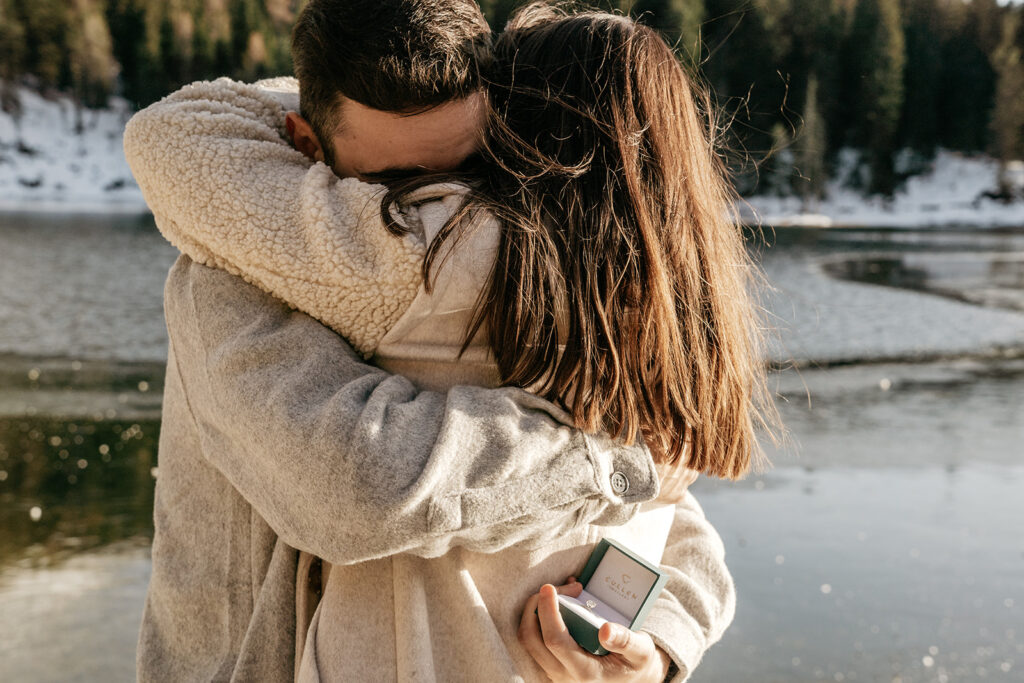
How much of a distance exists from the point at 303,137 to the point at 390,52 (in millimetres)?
228

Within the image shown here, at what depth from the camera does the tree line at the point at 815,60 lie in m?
40.5

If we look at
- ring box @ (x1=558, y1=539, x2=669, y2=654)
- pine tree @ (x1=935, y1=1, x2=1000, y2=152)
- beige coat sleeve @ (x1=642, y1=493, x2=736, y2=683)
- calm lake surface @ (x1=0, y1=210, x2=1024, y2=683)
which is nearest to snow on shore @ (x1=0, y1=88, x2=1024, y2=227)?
pine tree @ (x1=935, y1=1, x2=1000, y2=152)

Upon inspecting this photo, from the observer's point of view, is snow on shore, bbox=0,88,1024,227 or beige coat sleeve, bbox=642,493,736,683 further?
snow on shore, bbox=0,88,1024,227

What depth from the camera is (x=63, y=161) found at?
41.6m

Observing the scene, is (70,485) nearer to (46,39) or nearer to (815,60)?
(815,60)

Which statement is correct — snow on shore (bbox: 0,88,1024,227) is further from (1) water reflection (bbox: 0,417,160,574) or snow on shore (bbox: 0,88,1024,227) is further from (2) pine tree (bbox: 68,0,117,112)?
(1) water reflection (bbox: 0,417,160,574)

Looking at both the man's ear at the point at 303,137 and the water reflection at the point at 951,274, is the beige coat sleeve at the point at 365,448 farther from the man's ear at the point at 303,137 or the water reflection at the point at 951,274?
the water reflection at the point at 951,274

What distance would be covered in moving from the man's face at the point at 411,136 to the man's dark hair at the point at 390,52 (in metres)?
0.01

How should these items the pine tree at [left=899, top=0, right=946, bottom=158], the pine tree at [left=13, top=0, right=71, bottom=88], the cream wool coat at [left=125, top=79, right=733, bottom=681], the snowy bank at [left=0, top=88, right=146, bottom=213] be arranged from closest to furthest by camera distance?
the cream wool coat at [left=125, top=79, right=733, bottom=681], the snowy bank at [left=0, top=88, right=146, bottom=213], the pine tree at [left=899, top=0, right=946, bottom=158], the pine tree at [left=13, top=0, right=71, bottom=88]

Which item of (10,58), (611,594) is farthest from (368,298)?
(10,58)

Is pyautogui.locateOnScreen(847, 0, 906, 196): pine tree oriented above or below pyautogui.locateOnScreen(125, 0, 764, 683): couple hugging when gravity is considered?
below

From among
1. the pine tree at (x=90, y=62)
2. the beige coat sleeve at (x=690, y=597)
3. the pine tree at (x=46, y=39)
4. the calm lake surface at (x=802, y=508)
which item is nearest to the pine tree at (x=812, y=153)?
the calm lake surface at (x=802, y=508)

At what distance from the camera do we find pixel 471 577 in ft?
3.82

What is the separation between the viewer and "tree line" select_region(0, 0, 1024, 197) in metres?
40.5
